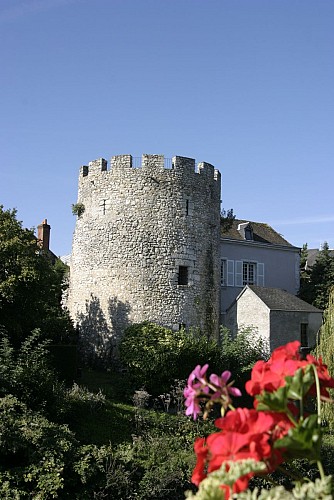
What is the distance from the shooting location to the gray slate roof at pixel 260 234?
24.0 meters

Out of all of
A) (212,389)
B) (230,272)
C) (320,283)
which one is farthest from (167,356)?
(212,389)

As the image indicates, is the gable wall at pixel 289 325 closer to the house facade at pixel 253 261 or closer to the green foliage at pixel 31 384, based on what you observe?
the house facade at pixel 253 261

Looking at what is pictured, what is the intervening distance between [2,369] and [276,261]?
16.5m

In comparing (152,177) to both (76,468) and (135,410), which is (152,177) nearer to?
(135,410)

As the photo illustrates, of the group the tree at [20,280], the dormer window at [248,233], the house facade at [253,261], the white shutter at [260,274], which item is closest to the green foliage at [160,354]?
the tree at [20,280]

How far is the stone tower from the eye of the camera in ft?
56.6

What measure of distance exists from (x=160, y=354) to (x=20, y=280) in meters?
4.60

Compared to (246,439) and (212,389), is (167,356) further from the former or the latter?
(246,439)

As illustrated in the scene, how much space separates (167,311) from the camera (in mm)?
17219

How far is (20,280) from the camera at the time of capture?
1320cm

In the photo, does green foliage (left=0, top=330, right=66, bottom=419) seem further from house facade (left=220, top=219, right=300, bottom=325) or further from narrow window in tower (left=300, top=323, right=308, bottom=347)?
Answer: house facade (left=220, top=219, right=300, bottom=325)

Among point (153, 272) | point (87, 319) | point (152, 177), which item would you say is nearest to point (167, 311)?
point (153, 272)

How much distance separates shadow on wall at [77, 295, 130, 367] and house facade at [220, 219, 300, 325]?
6311 mm

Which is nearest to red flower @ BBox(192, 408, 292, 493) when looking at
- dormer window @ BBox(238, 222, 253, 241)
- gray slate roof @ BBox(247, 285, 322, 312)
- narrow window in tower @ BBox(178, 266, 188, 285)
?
narrow window in tower @ BBox(178, 266, 188, 285)
